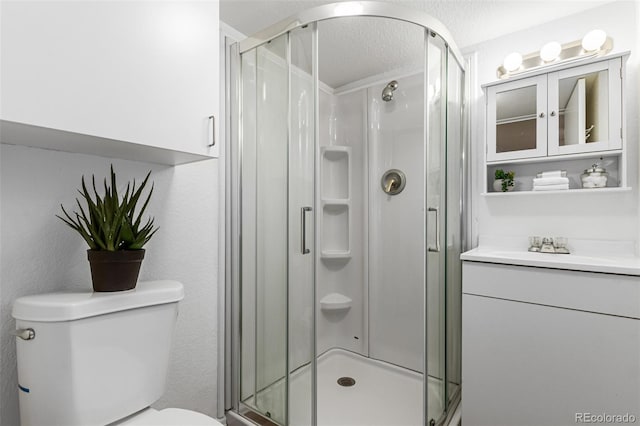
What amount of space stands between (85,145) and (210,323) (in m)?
1.02

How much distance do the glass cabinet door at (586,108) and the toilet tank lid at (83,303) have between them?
6.62 feet

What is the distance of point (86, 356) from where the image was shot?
916 mm

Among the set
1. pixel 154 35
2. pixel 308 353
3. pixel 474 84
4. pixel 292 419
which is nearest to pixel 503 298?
pixel 308 353

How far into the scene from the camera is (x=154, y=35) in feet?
3.26

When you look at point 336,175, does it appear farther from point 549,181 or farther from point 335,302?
point 549,181

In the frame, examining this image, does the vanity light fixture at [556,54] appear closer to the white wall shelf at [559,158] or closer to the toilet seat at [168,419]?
the white wall shelf at [559,158]

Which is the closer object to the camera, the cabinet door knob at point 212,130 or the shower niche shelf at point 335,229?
the cabinet door knob at point 212,130

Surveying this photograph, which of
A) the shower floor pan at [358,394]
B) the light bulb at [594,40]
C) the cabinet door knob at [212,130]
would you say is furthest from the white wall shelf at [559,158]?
the cabinet door knob at [212,130]

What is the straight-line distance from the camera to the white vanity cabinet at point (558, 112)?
5.15 ft

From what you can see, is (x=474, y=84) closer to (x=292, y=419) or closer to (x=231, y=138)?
(x=231, y=138)

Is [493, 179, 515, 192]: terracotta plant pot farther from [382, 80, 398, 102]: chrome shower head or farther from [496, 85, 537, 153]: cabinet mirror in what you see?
[382, 80, 398, 102]: chrome shower head

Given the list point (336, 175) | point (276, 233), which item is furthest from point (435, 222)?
point (336, 175)

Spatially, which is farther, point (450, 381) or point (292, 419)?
point (450, 381)

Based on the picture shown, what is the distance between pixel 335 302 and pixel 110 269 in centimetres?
176
